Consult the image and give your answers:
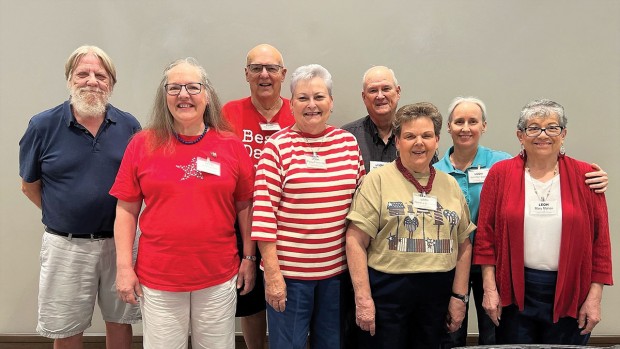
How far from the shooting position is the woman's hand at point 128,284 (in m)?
1.78

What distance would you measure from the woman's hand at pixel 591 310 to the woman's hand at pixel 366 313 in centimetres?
87

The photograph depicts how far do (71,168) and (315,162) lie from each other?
3.79 feet

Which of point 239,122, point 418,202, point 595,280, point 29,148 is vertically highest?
point 239,122

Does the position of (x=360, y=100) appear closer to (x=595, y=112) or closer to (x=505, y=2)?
(x=505, y=2)

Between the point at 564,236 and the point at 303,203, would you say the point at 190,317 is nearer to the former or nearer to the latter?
the point at 303,203

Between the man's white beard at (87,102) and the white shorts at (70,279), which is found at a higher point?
the man's white beard at (87,102)

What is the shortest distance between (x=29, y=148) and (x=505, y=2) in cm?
290

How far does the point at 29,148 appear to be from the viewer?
205 cm

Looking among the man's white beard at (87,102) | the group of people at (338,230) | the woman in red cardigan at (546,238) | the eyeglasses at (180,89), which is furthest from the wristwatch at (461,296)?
the man's white beard at (87,102)

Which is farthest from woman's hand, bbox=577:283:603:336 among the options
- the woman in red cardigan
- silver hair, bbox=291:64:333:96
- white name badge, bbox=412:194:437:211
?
silver hair, bbox=291:64:333:96

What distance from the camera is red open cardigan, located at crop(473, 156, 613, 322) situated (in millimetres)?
1745

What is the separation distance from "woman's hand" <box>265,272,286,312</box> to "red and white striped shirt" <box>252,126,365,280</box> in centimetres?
5

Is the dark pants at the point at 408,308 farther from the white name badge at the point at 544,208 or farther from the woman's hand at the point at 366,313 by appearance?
the white name badge at the point at 544,208

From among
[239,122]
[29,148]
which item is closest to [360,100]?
[239,122]
